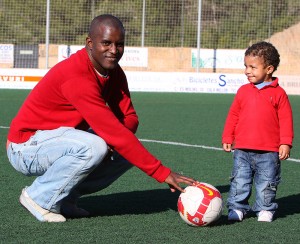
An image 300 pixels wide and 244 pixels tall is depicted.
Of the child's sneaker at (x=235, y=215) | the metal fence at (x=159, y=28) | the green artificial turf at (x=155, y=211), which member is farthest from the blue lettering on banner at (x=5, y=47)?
the child's sneaker at (x=235, y=215)

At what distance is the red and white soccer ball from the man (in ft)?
0.92

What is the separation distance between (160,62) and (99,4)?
118 inches

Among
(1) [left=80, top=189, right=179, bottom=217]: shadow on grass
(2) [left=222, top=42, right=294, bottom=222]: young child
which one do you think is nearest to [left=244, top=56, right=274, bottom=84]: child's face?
(2) [left=222, top=42, right=294, bottom=222]: young child

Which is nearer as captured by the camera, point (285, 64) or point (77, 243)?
point (77, 243)

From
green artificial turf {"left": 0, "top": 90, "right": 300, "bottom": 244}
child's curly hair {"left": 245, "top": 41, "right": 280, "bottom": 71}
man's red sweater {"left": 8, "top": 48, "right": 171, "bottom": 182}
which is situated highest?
child's curly hair {"left": 245, "top": 41, "right": 280, "bottom": 71}

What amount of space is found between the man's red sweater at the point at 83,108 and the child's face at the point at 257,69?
91 centimetres

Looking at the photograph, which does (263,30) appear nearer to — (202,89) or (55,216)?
(202,89)

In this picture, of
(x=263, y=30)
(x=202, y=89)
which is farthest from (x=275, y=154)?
(x=263, y=30)

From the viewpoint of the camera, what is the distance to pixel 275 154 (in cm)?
589

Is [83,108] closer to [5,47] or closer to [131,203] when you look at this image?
[131,203]

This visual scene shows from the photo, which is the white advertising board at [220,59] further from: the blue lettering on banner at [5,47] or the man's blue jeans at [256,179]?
the man's blue jeans at [256,179]

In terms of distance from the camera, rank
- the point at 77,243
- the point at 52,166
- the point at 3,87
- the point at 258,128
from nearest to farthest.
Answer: the point at 77,243 → the point at 52,166 → the point at 258,128 → the point at 3,87

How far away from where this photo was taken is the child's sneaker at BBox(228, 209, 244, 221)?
18.9ft

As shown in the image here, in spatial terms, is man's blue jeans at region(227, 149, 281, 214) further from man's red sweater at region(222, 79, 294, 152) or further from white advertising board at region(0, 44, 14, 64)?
white advertising board at region(0, 44, 14, 64)
